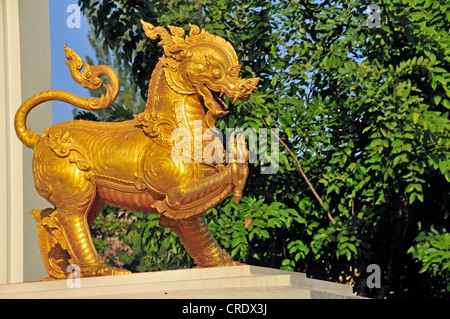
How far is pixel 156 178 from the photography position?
4.68m

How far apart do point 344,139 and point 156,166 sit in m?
3.27

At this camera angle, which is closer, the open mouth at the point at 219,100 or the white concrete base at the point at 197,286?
the white concrete base at the point at 197,286

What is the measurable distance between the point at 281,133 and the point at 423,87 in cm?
150

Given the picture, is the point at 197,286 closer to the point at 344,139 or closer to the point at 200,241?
the point at 200,241

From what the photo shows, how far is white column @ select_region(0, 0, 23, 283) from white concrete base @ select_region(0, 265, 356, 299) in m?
2.16

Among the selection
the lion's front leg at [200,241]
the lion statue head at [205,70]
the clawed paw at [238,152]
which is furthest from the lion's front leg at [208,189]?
the lion statue head at [205,70]

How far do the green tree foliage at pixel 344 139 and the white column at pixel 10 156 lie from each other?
4.39 feet

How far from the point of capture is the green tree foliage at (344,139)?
6.76m

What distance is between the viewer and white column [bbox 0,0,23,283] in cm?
677

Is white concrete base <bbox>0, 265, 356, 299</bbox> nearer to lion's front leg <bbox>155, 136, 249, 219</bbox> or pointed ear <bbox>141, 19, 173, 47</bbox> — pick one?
lion's front leg <bbox>155, 136, 249, 219</bbox>

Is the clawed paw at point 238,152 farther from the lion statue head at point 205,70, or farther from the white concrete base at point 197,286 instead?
the white concrete base at point 197,286

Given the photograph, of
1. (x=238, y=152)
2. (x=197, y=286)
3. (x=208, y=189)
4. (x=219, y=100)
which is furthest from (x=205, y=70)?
(x=197, y=286)

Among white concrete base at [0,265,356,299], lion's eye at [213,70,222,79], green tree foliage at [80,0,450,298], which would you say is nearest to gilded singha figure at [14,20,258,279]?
lion's eye at [213,70,222,79]
